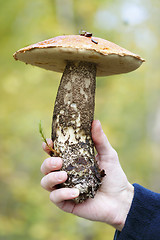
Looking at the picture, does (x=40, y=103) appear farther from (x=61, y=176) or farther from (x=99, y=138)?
(x=61, y=176)

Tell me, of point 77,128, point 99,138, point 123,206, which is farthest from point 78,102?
point 123,206

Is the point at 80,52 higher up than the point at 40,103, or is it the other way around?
the point at 40,103

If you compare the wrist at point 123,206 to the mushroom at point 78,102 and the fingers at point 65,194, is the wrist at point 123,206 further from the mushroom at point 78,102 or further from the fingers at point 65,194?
→ the fingers at point 65,194

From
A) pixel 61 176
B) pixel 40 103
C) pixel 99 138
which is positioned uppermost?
pixel 40 103

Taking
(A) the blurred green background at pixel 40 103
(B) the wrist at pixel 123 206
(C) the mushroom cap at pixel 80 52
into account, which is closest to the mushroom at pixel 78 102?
(C) the mushroom cap at pixel 80 52

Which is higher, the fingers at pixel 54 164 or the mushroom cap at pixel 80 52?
the mushroom cap at pixel 80 52

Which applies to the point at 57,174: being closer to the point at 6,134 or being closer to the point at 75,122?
the point at 75,122

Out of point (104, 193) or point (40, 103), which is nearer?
point (104, 193)

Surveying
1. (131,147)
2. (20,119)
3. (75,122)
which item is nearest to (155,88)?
(131,147)
